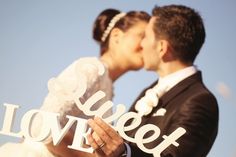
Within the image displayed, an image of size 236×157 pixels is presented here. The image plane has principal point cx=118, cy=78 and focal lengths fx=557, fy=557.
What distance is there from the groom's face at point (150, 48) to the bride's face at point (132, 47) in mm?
18

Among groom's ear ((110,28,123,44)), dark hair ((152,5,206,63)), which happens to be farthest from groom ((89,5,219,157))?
groom's ear ((110,28,123,44))

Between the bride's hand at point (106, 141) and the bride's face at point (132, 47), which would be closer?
the bride's hand at point (106, 141)

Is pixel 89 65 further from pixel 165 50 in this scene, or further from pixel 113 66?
pixel 165 50

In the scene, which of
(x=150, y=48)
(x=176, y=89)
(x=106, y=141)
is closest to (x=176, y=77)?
(x=176, y=89)

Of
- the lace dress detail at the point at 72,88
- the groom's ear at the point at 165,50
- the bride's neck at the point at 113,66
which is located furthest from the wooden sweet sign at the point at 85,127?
the groom's ear at the point at 165,50

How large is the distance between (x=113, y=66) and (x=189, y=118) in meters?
0.39

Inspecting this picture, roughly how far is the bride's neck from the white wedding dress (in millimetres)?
39

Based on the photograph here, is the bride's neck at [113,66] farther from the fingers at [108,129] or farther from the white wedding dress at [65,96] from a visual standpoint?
the fingers at [108,129]

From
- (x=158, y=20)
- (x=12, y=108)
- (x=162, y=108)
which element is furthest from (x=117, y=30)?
(x=12, y=108)

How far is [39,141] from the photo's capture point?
209 cm

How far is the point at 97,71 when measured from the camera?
2.16 meters

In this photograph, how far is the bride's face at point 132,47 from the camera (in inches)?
87.0

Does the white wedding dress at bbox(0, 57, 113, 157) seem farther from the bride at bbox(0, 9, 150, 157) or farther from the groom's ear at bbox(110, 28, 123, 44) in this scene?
the groom's ear at bbox(110, 28, 123, 44)

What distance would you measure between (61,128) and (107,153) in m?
0.24
